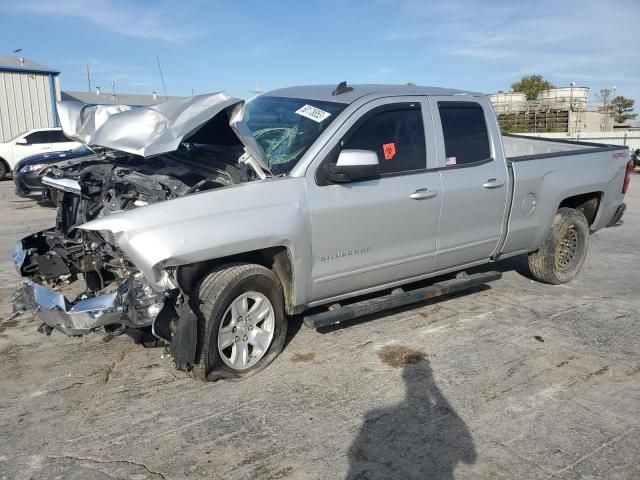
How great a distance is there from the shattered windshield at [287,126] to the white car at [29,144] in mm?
14462

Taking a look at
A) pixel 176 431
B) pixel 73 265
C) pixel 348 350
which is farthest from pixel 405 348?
pixel 73 265

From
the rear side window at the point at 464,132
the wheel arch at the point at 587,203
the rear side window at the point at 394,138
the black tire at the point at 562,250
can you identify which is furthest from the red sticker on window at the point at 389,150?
the wheel arch at the point at 587,203

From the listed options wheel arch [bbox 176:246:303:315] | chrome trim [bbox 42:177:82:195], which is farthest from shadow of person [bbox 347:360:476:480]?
chrome trim [bbox 42:177:82:195]

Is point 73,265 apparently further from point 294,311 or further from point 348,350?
point 348,350

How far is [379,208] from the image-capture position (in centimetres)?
447

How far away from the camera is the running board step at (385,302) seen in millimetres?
4309

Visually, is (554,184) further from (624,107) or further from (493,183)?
(624,107)

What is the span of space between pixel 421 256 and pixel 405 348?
82 centimetres

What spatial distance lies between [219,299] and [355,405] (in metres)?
1.14

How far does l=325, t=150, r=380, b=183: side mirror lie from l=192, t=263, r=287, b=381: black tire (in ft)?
2.81

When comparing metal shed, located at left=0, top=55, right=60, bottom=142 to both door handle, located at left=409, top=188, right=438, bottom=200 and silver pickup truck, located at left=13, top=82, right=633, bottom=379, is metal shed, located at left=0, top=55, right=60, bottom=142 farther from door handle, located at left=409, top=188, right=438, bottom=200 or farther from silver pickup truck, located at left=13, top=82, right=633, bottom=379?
door handle, located at left=409, top=188, right=438, bottom=200

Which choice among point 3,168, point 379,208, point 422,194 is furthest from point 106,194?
point 3,168

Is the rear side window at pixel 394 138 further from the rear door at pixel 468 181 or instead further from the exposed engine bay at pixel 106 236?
the exposed engine bay at pixel 106 236

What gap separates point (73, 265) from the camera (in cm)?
471
